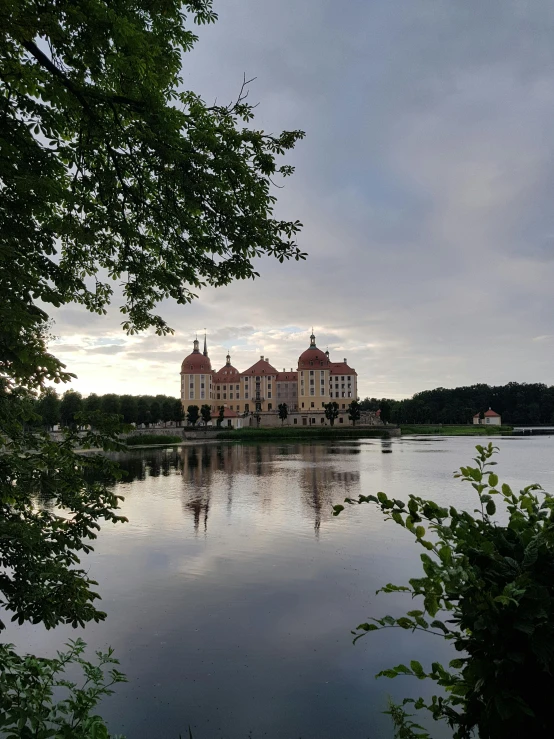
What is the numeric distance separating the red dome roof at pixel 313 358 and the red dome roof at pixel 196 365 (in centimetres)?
2109

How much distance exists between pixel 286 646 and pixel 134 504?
11.0m

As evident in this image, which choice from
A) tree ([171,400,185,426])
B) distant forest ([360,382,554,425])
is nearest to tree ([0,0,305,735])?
tree ([171,400,185,426])

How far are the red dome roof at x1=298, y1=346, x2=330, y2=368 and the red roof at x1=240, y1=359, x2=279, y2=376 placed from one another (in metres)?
7.04

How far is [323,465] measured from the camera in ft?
92.1

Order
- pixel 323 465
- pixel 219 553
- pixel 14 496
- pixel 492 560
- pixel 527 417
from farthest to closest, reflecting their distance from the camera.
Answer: pixel 527 417 < pixel 323 465 < pixel 219 553 < pixel 14 496 < pixel 492 560

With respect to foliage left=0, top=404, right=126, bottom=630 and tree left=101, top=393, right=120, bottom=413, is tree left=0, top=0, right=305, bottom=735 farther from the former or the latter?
tree left=101, top=393, right=120, bottom=413

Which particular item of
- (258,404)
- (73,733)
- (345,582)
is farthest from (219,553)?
(258,404)

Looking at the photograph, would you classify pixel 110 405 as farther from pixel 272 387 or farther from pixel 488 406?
pixel 488 406

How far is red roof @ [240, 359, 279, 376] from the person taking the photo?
112 meters

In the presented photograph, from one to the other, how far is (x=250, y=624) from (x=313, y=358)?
4075 inches

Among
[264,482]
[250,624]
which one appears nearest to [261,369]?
[264,482]

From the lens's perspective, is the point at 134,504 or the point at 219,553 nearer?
the point at 219,553

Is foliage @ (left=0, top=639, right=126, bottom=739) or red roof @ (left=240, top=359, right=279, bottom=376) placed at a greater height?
red roof @ (left=240, top=359, right=279, bottom=376)

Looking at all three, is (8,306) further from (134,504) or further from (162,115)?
(134,504)
